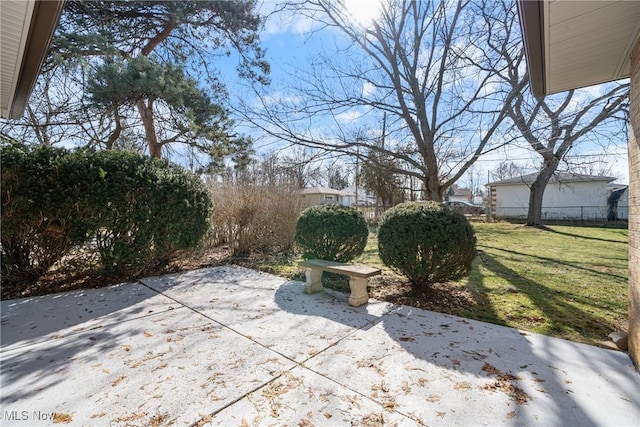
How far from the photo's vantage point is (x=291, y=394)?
208cm

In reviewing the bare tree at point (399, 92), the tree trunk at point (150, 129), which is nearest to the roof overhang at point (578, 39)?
the bare tree at point (399, 92)

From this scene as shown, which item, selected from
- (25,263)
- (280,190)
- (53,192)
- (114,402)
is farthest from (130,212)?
(280,190)

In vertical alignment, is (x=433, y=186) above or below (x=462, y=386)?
above

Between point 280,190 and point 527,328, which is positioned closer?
point 527,328

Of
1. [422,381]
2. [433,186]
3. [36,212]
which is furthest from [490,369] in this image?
[36,212]

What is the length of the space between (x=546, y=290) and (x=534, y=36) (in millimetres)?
4087

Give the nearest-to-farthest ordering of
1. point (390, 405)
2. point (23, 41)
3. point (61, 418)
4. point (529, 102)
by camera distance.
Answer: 1. point (61, 418)
2. point (390, 405)
3. point (23, 41)
4. point (529, 102)

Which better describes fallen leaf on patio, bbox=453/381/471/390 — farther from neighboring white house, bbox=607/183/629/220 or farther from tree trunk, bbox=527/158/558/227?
neighboring white house, bbox=607/183/629/220

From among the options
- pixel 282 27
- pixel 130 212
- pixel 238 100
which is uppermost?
pixel 282 27

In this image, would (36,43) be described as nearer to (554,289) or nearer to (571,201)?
(554,289)

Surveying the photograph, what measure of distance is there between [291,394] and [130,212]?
4.15m

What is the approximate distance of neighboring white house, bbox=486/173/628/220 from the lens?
699 inches

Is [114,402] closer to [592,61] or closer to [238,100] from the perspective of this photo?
[592,61]

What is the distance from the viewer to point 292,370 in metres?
2.39
